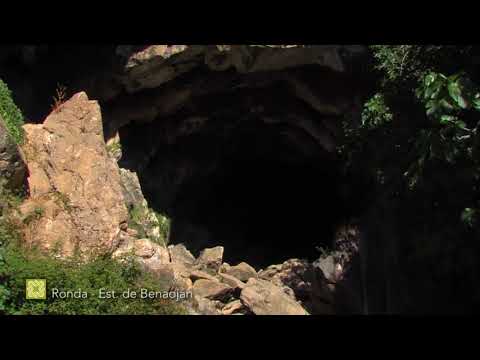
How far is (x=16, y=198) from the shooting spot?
7344mm

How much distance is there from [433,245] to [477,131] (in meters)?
2.74

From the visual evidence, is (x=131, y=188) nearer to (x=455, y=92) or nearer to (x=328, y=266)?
(x=328, y=266)

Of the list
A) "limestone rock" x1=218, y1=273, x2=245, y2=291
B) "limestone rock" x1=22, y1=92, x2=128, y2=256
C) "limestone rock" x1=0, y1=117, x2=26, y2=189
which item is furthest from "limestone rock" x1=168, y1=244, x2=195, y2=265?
"limestone rock" x1=0, y1=117, x2=26, y2=189

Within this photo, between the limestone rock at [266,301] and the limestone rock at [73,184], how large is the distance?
7.84 ft

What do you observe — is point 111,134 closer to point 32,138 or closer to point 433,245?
point 32,138

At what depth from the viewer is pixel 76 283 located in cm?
672

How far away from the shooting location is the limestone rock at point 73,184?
24.4 ft

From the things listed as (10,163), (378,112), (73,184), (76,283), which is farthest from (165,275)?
(378,112)

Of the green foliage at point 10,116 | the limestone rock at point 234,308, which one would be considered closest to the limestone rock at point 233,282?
the limestone rock at point 234,308

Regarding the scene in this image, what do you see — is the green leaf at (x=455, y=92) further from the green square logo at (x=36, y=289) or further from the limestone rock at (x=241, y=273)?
the limestone rock at (x=241, y=273)

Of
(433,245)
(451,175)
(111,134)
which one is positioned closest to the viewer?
(451,175)

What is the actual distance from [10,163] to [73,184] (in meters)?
1.00
